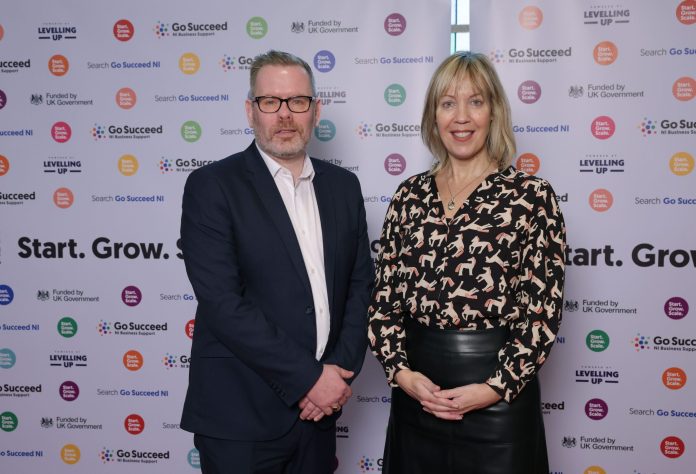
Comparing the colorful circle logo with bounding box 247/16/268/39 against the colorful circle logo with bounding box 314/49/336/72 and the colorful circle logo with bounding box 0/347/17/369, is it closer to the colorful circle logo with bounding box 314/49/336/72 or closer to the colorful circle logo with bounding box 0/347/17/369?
the colorful circle logo with bounding box 314/49/336/72

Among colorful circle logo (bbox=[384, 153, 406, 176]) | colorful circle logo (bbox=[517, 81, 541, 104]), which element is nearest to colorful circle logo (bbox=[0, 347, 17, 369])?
colorful circle logo (bbox=[384, 153, 406, 176])

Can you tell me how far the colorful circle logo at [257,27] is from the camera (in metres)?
2.81

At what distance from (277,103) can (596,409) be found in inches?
84.2

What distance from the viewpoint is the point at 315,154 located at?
2.84 m

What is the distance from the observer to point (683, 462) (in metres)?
2.77

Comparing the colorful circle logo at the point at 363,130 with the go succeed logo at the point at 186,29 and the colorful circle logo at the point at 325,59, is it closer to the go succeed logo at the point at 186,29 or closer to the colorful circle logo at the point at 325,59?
the colorful circle logo at the point at 325,59

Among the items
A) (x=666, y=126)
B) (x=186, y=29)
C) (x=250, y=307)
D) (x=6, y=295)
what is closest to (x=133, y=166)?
(x=186, y=29)

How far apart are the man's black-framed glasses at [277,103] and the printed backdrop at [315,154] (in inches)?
37.1

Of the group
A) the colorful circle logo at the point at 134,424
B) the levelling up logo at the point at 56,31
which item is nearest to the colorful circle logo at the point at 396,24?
the levelling up logo at the point at 56,31

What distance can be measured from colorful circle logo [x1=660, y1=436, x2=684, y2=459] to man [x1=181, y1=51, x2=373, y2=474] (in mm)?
1812

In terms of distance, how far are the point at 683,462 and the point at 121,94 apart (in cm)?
330

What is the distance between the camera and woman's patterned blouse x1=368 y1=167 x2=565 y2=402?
1.64m

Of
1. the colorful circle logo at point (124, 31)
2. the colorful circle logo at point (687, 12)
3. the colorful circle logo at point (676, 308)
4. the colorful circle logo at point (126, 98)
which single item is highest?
the colorful circle logo at point (124, 31)

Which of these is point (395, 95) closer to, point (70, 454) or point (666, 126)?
point (666, 126)
